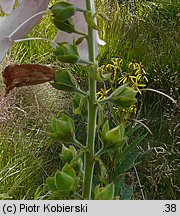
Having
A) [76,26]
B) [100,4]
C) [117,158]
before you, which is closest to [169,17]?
[100,4]

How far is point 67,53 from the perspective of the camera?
1.39ft

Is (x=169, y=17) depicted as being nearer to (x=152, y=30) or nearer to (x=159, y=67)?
(x=152, y=30)

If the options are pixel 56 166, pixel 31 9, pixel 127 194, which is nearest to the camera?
pixel 31 9

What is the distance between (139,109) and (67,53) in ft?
5.22

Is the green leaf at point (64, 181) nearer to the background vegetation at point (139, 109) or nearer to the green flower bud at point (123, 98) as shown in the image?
the green flower bud at point (123, 98)

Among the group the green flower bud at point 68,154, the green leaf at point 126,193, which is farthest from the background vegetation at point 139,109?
the green flower bud at point 68,154

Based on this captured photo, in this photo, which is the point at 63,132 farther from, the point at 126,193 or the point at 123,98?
the point at 126,193

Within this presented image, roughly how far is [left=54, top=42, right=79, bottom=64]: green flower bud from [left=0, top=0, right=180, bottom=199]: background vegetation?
843mm

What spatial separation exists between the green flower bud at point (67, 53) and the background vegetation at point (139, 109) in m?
0.84

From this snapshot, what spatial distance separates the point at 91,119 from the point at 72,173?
52mm

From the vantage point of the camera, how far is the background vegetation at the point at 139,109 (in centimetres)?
174

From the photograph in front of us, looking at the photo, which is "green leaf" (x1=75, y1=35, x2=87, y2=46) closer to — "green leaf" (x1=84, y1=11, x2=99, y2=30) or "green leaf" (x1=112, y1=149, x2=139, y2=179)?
"green leaf" (x1=84, y1=11, x2=99, y2=30)

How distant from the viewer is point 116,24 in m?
2.62

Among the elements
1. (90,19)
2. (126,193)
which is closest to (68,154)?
(90,19)
